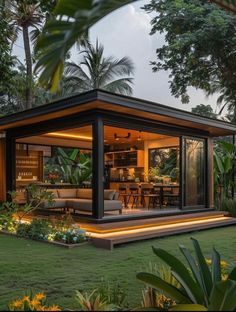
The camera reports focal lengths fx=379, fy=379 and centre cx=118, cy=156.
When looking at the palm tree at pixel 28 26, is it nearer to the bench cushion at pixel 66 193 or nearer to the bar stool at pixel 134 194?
the bench cushion at pixel 66 193

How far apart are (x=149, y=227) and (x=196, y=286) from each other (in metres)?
6.65

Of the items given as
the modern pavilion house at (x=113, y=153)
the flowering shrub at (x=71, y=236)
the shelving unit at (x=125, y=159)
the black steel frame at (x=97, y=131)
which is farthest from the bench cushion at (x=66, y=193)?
the shelving unit at (x=125, y=159)

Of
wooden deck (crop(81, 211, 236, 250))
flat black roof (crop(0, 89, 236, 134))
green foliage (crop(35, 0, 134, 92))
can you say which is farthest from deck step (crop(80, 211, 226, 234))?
green foliage (crop(35, 0, 134, 92))

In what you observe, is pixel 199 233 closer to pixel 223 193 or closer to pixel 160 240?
pixel 160 240

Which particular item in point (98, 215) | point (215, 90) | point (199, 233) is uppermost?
point (215, 90)

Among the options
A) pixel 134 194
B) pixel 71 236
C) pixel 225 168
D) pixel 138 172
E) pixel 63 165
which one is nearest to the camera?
pixel 71 236

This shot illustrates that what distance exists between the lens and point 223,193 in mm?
13930

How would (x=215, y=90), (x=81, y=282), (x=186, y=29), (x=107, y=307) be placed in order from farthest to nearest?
(x=215, y=90), (x=186, y=29), (x=81, y=282), (x=107, y=307)

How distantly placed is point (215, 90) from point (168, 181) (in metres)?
9.04

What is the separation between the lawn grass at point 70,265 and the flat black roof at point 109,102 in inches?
121

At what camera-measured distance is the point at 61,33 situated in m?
2.14

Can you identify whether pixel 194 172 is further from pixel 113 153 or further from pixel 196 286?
pixel 196 286

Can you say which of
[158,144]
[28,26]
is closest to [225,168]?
[158,144]

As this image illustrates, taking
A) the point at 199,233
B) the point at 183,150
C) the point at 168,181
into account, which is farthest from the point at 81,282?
the point at 168,181
